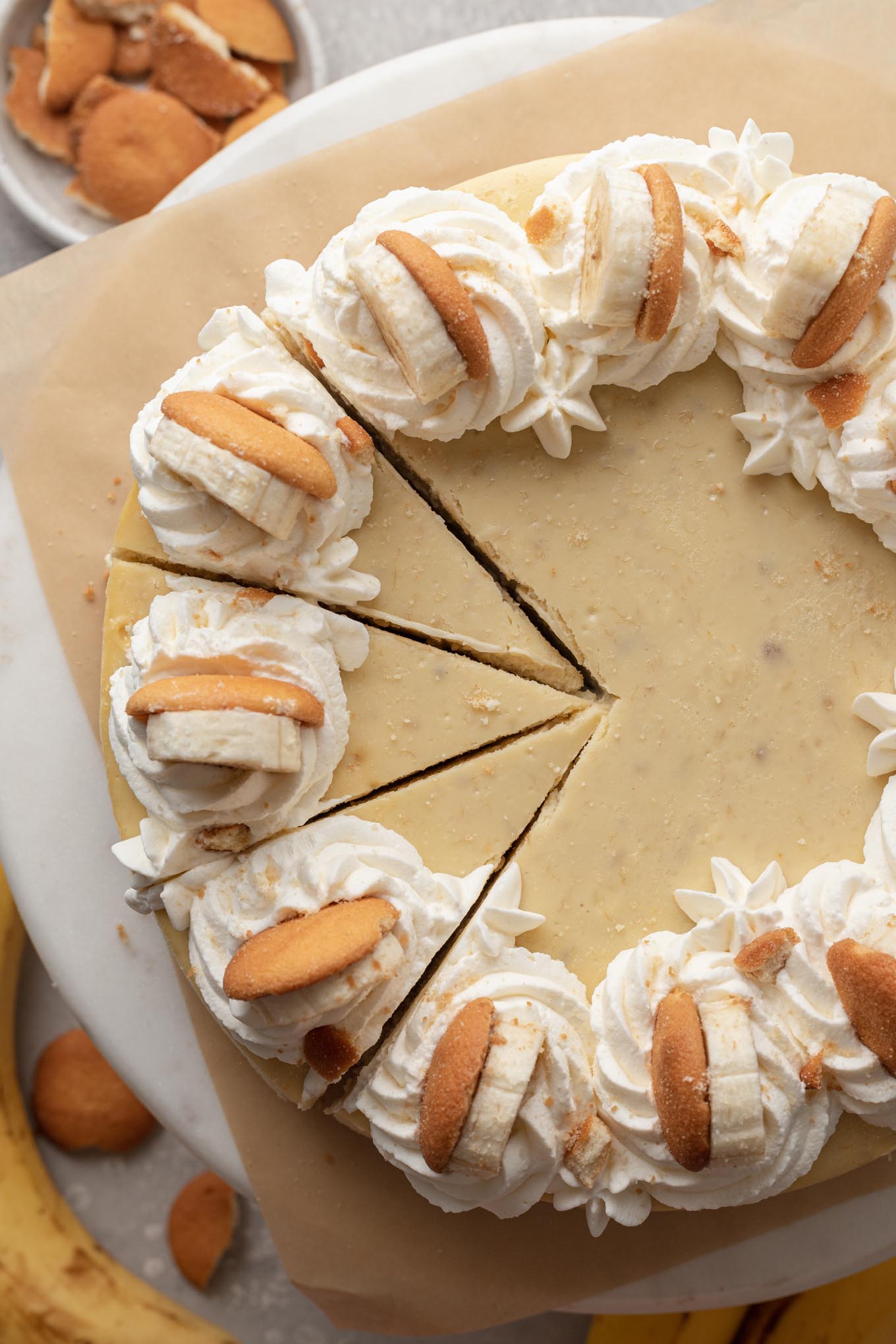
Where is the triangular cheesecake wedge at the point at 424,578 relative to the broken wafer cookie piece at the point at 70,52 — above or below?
below

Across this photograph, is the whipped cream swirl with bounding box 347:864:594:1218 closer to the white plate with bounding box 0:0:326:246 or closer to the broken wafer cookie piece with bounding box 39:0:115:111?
the white plate with bounding box 0:0:326:246

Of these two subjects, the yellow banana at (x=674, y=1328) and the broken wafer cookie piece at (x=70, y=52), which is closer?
the yellow banana at (x=674, y=1328)

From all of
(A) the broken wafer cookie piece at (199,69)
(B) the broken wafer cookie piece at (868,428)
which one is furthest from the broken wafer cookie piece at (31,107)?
(B) the broken wafer cookie piece at (868,428)

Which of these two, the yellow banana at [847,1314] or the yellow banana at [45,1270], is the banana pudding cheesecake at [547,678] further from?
the yellow banana at [45,1270]


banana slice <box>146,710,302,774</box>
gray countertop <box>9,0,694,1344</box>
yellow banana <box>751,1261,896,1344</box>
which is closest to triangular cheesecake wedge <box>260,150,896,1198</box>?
banana slice <box>146,710,302,774</box>

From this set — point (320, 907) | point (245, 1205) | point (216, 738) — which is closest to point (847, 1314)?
point (245, 1205)
